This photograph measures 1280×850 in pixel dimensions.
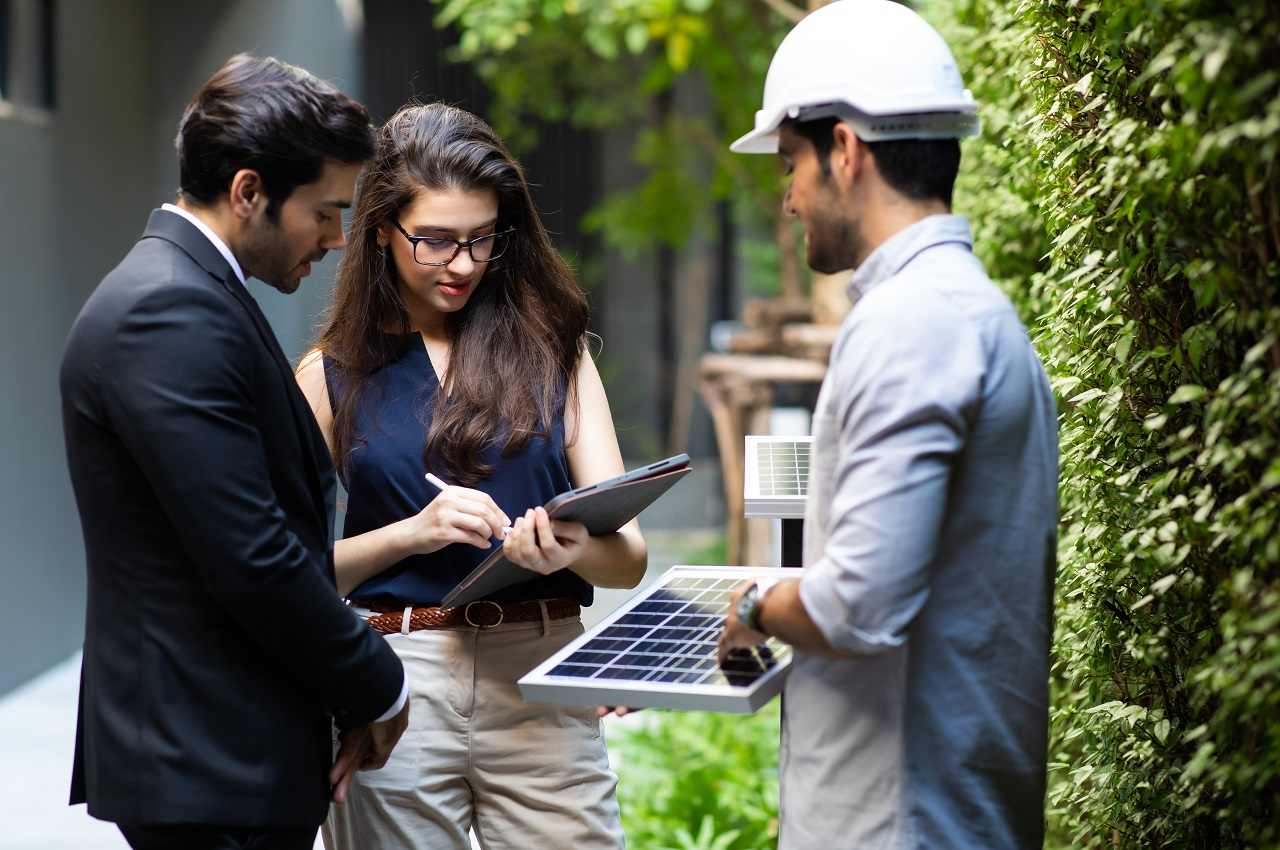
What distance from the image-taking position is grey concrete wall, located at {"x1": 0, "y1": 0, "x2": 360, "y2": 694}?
700 cm

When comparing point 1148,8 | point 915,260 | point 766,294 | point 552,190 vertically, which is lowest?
point 766,294

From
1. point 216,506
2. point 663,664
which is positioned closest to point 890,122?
point 663,664

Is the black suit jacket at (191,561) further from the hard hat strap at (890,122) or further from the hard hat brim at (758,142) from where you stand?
the hard hat strap at (890,122)

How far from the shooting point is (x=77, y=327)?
76.5 inches

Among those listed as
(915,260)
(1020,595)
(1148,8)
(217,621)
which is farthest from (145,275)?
(1148,8)

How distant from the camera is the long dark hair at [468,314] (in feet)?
8.61

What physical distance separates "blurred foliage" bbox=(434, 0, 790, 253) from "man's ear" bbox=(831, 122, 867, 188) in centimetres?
746

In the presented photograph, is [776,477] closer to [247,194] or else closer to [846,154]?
[846,154]

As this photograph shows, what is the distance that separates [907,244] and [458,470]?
106 centimetres

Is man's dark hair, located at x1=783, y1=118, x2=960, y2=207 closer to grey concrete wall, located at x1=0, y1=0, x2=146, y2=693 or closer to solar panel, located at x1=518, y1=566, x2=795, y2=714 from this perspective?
solar panel, located at x1=518, y1=566, x2=795, y2=714

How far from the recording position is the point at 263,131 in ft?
6.64

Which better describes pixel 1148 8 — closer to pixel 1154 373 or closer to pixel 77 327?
pixel 1154 373

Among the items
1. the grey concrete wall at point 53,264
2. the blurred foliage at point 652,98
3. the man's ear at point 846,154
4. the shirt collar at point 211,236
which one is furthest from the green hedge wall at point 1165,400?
the blurred foliage at point 652,98

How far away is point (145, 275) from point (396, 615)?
86 centimetres
